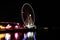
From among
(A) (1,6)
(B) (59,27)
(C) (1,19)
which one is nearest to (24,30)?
(C) (1,19)

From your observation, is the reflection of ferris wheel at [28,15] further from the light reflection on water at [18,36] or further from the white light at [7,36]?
the white light at [7,36]

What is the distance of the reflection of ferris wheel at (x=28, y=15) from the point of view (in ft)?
6.16

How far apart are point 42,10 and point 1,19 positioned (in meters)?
0.80

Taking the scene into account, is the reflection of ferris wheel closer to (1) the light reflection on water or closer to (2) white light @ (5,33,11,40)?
(1) the light reflection on water

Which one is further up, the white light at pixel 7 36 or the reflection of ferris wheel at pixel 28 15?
the reflection of ferris wheel at pixel 28 15

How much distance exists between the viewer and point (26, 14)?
1.91 metres

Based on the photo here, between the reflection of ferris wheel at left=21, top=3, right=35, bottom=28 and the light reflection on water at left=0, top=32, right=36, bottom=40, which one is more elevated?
the reflection of ferris wheel at left=21, top=3, right=35, bottom=28

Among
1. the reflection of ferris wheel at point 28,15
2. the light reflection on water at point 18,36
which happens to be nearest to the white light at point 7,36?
the light reflection on water at point 18,36

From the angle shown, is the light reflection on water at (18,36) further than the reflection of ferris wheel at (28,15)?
No

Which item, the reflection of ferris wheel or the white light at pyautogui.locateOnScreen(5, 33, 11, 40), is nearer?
the white light at pyautogui.locateOnScreen(5, 33, 11, 40)

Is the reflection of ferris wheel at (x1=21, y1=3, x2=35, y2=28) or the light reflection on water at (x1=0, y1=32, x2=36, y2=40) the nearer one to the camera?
the light reflection on water at (x1=0, y1=32, x2=36, y2=40)

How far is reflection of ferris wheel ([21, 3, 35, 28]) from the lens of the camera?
1878mm

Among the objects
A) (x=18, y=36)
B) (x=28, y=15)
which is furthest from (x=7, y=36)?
(x=28, y=15)

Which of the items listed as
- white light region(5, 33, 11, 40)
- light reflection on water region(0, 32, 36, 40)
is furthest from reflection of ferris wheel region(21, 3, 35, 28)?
white light region(5, 33, 11, 40)
